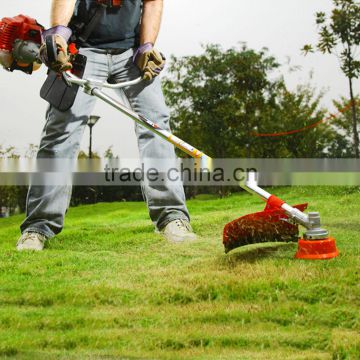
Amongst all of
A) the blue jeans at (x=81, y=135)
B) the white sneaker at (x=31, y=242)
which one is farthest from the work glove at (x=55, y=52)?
the white sneaker at (x=31, y=242)

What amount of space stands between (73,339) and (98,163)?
296cm

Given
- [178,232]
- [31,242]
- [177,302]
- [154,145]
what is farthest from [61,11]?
[177,302]

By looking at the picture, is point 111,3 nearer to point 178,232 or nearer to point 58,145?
point 58,145

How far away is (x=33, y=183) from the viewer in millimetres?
3396

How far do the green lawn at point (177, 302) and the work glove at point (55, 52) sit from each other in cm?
92

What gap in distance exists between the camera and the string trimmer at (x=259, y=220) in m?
2.72

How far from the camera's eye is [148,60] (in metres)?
3.37

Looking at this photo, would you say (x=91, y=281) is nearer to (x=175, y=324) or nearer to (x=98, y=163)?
(x=175, y=324)

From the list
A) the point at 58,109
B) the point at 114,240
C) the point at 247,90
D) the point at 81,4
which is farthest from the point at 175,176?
the point at 247,90

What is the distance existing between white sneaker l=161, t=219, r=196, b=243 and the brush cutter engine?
3.64 ft

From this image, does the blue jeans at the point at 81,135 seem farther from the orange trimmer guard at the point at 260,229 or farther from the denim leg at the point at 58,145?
the orange trimmer guard at the point at 260,229

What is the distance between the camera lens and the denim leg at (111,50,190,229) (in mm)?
3463

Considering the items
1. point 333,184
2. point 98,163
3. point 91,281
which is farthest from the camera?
point 333,184

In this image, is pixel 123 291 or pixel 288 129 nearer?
pixel 123 291
